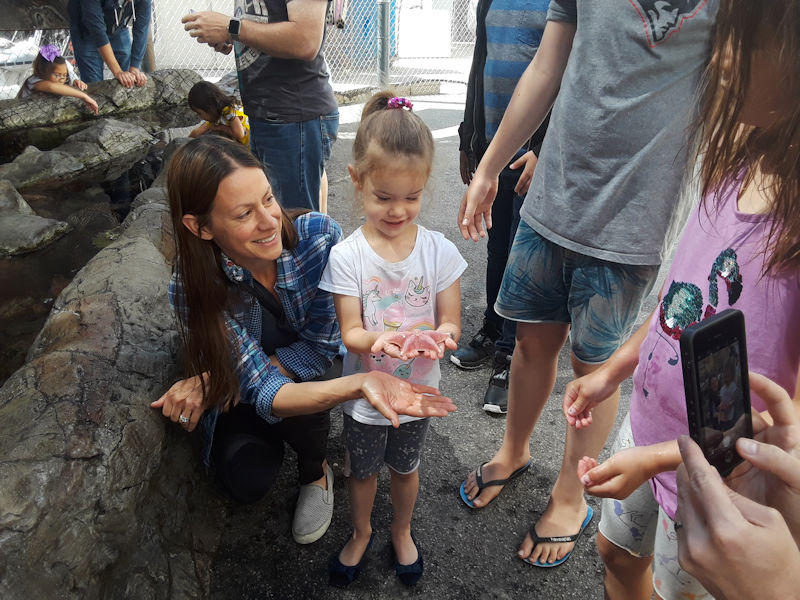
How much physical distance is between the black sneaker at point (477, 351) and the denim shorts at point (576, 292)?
102 cm

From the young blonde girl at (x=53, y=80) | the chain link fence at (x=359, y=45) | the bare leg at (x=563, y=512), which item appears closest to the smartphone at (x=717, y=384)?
the bare leg at (x=563, y=512)

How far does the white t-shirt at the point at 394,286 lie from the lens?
1470 millimetres

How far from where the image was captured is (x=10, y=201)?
3.76 meters

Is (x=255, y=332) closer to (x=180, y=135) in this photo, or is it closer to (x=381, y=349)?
(x=381, y=349)

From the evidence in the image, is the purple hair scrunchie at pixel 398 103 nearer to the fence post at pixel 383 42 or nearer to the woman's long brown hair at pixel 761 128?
the woman's long brown hair at pixel 761 128

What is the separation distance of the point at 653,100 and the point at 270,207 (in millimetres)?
964

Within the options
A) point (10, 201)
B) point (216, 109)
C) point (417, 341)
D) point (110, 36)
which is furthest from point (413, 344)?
point (110, 36)

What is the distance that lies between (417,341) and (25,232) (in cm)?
320

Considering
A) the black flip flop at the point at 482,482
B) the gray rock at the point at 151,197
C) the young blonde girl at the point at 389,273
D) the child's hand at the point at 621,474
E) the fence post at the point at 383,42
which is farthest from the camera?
the fence post at the point at 383,42

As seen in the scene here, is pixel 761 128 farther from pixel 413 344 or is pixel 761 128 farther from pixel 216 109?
pixel 216 109

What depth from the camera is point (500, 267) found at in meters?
2.57

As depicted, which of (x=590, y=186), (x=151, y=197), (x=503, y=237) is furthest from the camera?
(x=151, y=197)

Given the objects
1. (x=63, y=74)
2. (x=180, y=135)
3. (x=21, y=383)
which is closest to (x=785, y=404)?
(x=21, y=383)

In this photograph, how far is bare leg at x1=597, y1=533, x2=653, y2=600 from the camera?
131 cm
